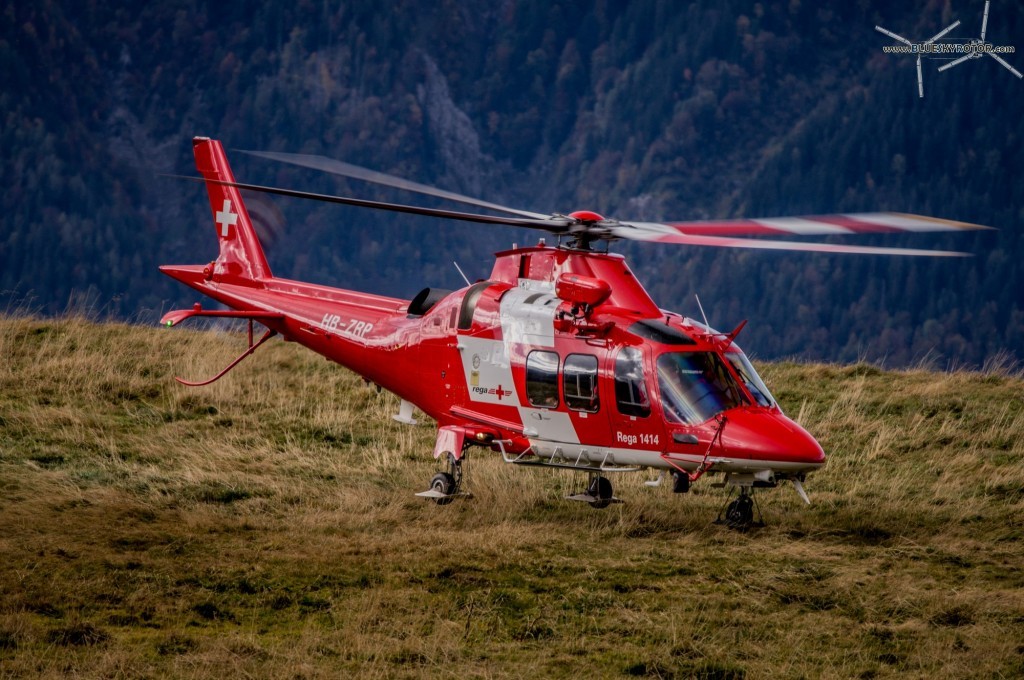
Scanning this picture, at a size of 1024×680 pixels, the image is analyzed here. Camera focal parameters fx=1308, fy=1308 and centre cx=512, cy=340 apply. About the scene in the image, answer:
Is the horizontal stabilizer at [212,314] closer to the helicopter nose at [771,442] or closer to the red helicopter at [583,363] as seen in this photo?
the red helicopter at [583,363]

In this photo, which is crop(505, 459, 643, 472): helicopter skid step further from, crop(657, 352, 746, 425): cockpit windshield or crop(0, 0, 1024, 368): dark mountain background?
crop(0, 0, 1024, 368): dark mountain background

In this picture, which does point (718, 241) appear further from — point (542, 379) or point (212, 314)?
point (212, 314)

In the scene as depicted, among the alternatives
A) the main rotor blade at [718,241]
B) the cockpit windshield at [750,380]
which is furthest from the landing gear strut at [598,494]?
the main rotor blade at [718,241]

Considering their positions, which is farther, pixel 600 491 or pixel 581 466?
pixel 600 491

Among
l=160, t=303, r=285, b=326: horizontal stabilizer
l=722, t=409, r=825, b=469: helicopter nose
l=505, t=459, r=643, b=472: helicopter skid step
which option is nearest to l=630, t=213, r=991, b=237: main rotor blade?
l=722, t=409, r=825, b=469: helicopter nose

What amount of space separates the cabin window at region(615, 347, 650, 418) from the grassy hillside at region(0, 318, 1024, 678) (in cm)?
129

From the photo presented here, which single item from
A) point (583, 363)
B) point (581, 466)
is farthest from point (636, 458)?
point (583, 363)

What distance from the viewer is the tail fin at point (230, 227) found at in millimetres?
17875

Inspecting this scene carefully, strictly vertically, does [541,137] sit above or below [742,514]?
above

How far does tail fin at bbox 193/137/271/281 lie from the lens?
17875mm

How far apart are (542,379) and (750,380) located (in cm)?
222

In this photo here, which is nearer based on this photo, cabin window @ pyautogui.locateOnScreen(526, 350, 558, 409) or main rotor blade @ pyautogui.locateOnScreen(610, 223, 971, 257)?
main rotor blade @ pyautogui.locateOnScreen(610, 223, 971, 257)

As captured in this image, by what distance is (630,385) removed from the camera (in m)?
13.5

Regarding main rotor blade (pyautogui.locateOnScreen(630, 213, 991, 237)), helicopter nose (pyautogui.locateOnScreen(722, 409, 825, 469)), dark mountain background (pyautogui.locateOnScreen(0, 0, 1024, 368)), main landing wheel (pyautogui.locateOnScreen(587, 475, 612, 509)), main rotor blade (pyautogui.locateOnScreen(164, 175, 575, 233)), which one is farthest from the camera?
dark mountain background (pyautogui.locateOnScreen(0, 0, 1024, 368))
